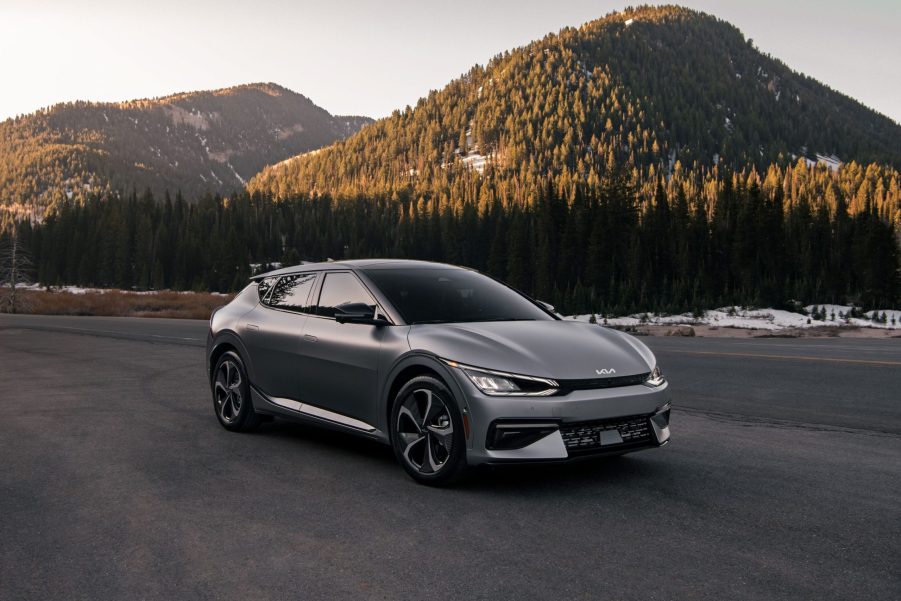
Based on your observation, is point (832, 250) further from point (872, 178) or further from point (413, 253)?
point (872, 178)

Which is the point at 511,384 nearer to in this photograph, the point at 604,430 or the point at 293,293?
the point at 604,430

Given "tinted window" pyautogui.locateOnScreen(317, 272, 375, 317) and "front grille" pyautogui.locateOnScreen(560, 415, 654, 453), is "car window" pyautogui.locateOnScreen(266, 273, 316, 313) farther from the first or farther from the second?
"front grille" pyautogui.locateOnScreen(560, 415, 654, 453)

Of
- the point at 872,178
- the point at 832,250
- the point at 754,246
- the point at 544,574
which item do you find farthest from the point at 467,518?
the point at 872,178

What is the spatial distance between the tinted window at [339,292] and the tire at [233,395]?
1360mm

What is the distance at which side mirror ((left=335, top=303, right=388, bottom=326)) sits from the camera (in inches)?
233

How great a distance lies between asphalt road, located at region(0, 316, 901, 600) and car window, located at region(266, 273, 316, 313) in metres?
1.31

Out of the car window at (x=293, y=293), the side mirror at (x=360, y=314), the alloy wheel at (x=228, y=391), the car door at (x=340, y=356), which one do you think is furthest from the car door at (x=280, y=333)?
the side mirror at (x=360, y=314)

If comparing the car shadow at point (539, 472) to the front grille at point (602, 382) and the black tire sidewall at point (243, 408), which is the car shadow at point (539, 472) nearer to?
the front grille at point (602, 382)

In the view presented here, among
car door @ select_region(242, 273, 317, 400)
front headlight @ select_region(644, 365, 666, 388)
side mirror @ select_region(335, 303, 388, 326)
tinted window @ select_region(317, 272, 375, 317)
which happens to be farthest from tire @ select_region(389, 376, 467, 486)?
car door @ select_region(242, 273, 317, 400)

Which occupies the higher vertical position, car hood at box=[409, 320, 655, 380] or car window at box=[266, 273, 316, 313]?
car window at box=[266, 273, 316, 313]

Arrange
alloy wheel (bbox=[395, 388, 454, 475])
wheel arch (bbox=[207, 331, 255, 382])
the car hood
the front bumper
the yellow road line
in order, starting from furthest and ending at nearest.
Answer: the yellow road line, wheel arch (bbox=[207, 331, 255, 382]), alloy wheel (bbox=[395, 388, 454, 475]), the car hood, the front bumper

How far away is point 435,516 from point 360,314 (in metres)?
1.77

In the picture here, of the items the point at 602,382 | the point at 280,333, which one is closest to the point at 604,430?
the point at 602,382

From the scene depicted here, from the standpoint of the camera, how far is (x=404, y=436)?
5688mm
